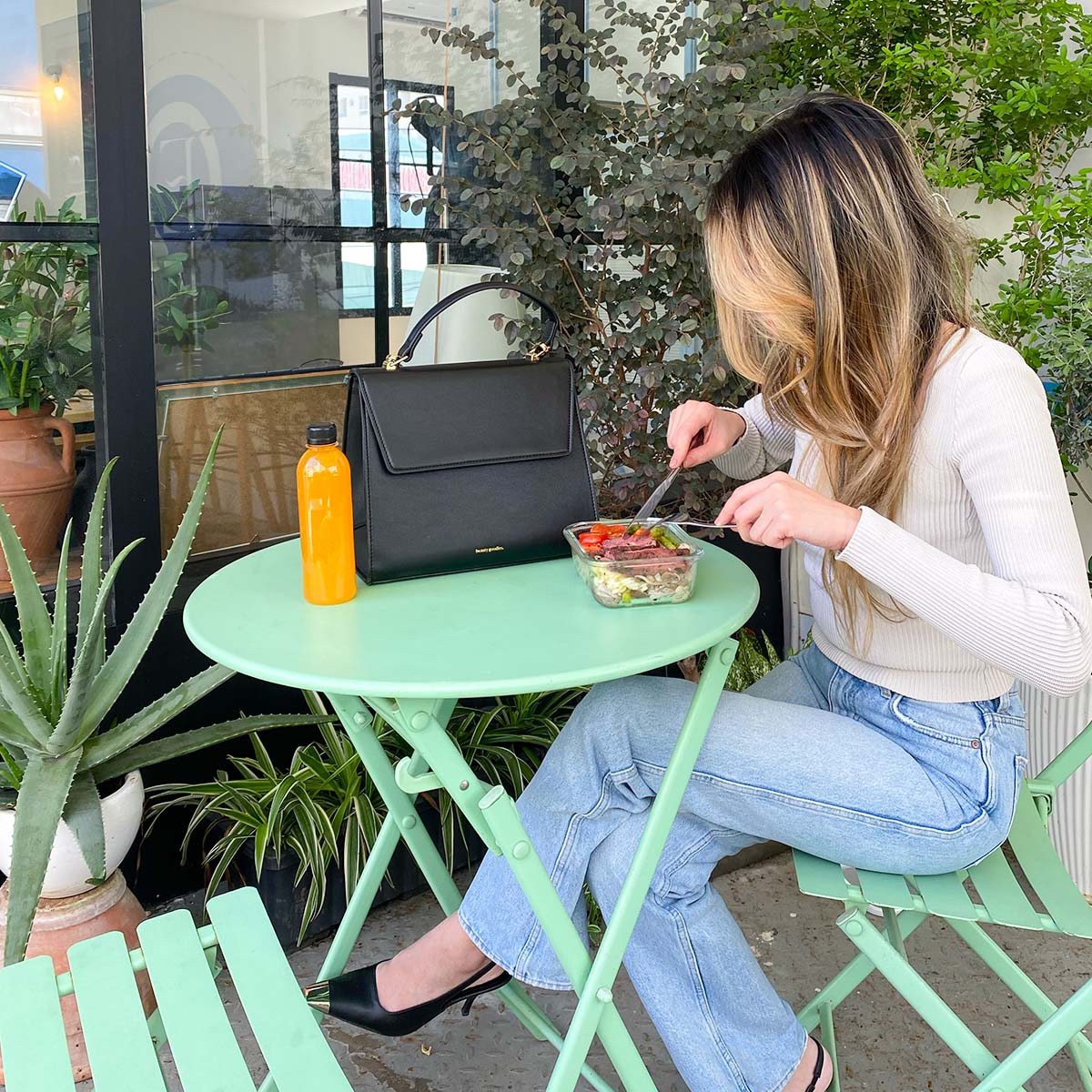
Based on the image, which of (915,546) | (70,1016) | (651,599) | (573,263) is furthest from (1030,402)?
(70,1016)

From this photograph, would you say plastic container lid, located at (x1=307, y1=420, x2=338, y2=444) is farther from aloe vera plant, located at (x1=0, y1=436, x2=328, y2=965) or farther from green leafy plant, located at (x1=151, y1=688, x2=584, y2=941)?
green leafy plant, located at (x1=151, y1=688, x2=584, y2=941)

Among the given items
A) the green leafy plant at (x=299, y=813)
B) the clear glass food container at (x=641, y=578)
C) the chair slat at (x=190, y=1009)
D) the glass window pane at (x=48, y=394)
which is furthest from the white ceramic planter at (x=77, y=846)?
the clear glass food container at (x=641, y=578)

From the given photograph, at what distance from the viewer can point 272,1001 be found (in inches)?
50.6

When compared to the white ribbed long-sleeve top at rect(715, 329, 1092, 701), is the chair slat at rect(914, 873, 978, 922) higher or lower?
lower

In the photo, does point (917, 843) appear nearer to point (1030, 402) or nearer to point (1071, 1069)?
point (1030, 402)

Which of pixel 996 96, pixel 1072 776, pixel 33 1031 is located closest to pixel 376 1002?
pixel 33 1031

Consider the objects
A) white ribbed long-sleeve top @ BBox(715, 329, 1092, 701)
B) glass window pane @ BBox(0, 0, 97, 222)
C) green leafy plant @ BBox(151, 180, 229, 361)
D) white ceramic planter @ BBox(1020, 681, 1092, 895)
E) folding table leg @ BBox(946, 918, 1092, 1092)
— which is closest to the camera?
white ribbed long-sleeve top @ BBox(715, 329, 1092, 701)

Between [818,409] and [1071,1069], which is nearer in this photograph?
[818,409]

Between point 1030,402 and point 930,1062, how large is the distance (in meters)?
1.21

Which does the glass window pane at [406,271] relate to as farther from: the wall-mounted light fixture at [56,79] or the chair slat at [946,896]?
the chair slat at [946,896]

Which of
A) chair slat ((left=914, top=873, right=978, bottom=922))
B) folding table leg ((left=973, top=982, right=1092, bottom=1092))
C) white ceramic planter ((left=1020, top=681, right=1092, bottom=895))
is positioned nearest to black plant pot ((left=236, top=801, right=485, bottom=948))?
chair slat ((left=914, top=873, right=978, bottom=922))

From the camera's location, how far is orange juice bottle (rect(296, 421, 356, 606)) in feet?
4.71

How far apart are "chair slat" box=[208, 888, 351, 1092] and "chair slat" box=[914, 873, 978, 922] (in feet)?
2.41

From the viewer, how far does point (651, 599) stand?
4.88 feet
